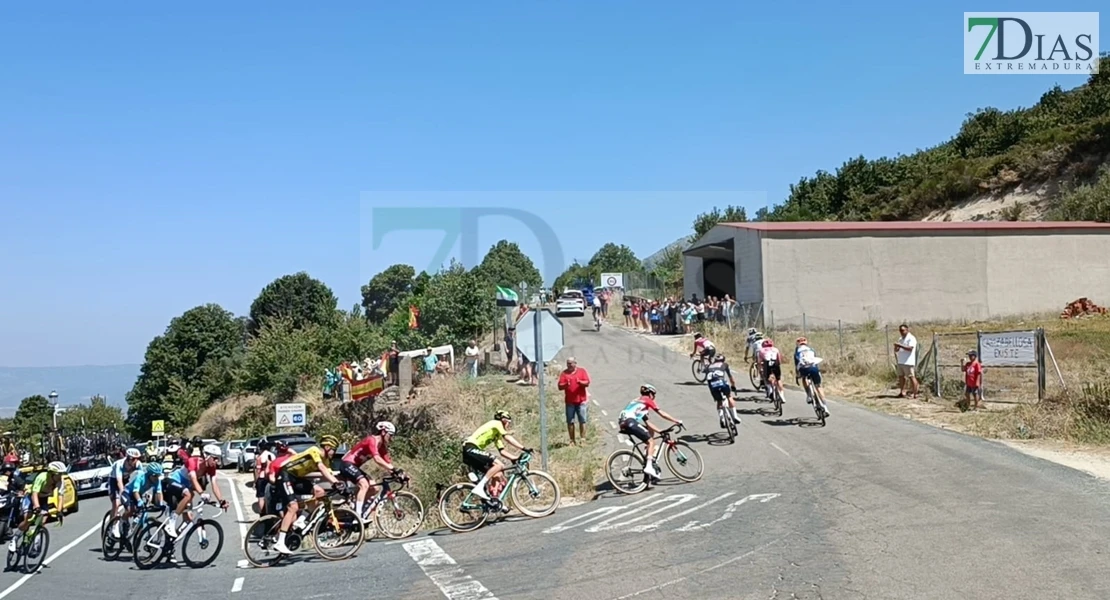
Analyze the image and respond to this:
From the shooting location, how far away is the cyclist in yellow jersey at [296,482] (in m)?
13.5

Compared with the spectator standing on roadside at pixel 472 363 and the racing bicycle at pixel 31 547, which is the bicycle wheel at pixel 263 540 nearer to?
the racing bicycle at pixel 31 547

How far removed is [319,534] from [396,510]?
4.19 ft

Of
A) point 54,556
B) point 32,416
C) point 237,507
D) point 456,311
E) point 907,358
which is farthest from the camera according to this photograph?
point 32,416

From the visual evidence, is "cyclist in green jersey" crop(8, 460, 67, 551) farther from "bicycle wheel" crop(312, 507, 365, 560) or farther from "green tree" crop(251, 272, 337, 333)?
"green tree" crop(251, 272, 337, 333)

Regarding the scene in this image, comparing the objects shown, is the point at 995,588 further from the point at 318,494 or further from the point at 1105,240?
the point at 1105,240

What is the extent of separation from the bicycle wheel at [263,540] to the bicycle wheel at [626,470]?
534 centimetres

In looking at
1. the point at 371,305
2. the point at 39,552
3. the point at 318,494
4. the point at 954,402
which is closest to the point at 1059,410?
the point at 954,402

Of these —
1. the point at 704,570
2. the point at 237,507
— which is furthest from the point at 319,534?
the point at 237,507

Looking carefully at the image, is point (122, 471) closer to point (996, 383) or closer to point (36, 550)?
point (36, 550)

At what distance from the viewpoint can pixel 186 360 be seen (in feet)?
292

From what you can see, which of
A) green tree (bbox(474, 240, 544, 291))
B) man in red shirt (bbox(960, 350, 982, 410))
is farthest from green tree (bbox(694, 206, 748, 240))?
man in red shirt (bbox(960, 350, 982, 410))

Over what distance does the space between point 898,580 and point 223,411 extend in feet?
226

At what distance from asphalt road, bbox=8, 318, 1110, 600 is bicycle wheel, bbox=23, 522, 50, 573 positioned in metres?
0.32

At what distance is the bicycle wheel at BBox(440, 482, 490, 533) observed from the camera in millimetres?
14258
